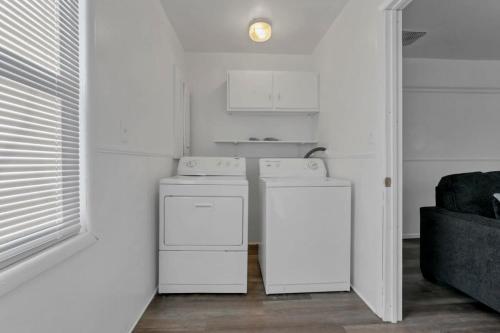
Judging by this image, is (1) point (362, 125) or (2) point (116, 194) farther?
(1) point (362, 125)

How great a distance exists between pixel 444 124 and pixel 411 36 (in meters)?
1.33

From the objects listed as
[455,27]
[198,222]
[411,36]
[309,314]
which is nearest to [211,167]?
[198,222]

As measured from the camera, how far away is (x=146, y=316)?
5.76 ft

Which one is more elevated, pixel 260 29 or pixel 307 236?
pixel 260 29

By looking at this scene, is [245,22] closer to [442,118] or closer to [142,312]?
[142,312]

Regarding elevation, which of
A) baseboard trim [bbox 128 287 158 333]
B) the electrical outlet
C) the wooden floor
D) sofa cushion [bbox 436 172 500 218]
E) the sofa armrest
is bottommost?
the wooden floor

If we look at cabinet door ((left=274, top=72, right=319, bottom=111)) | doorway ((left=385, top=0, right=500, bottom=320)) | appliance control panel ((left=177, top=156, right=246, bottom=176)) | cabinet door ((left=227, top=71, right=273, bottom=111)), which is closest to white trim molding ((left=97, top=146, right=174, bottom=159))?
appliance control panel ((left=177, top=156, right=246, bottom=176))

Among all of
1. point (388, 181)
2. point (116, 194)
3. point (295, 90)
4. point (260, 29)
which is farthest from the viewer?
point (295, 90)

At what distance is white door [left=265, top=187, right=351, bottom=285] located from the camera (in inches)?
80.0

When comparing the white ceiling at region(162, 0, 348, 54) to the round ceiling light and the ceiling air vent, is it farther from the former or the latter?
the ceiling air vent

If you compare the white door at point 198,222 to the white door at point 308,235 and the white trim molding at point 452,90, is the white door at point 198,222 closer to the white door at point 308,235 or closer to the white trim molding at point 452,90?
the white door at point 308,235

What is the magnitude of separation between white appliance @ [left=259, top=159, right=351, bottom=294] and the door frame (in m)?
0.39

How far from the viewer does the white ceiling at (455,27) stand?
226 centimetres

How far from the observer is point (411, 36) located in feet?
9.23
